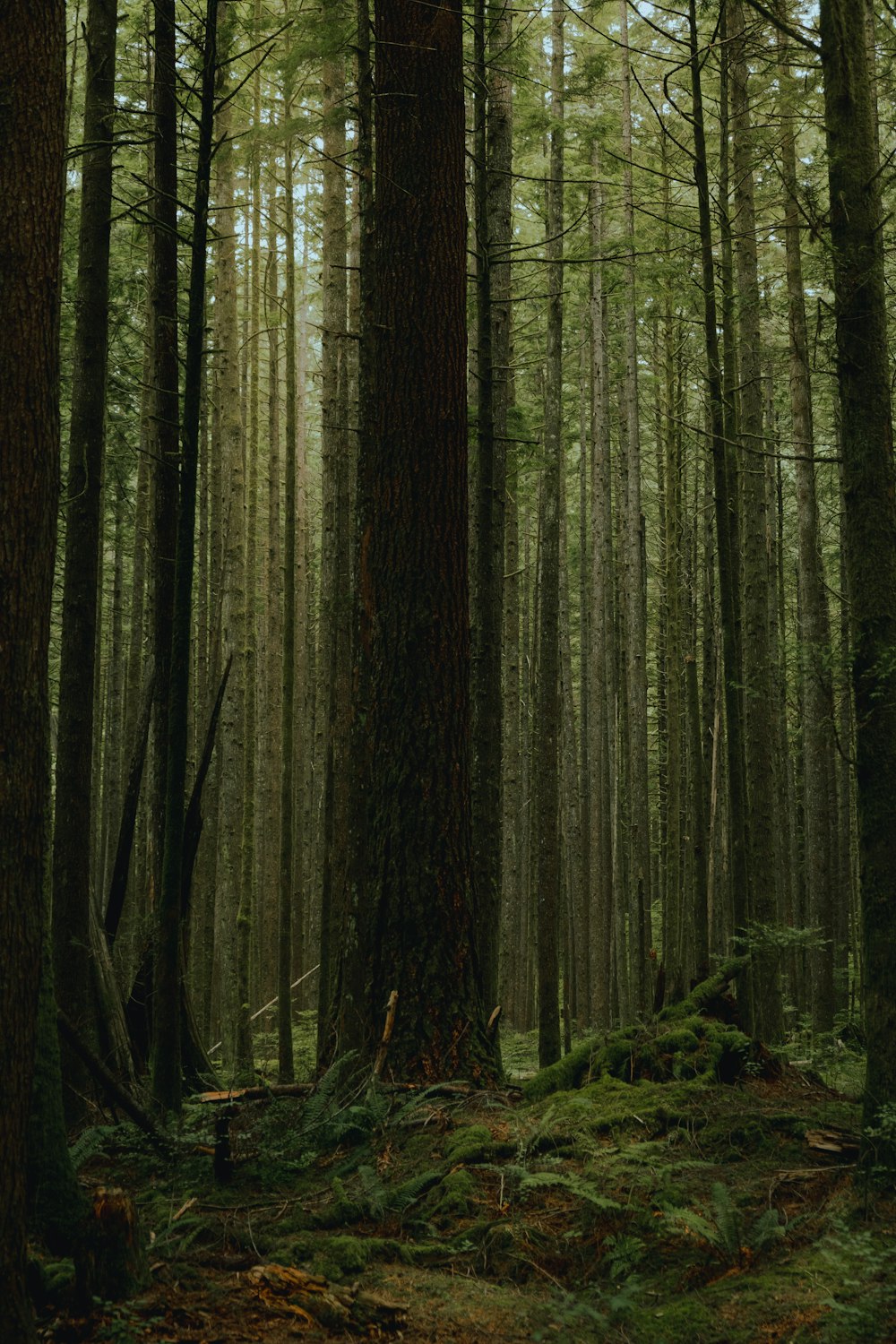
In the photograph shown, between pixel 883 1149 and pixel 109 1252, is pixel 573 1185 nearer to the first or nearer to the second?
pixel 883 1149

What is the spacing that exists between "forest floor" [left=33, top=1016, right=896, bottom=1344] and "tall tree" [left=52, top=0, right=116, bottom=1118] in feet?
3.71

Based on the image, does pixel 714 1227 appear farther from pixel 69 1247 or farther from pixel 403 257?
pixel 403 257

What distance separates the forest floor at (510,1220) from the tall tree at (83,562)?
113 centimetres

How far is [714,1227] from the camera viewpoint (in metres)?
3.54

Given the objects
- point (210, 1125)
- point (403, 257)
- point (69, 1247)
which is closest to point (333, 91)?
point (403, 257)

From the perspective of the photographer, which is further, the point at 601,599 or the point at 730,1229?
the point at 601,599

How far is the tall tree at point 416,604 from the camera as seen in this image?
5.36 metres

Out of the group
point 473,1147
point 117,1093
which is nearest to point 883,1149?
point 473,1147

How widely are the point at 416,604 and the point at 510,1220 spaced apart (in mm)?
3064

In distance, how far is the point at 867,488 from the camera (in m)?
4.46

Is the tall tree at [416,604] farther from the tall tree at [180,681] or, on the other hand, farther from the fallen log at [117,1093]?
the fallen log at [117,1093]

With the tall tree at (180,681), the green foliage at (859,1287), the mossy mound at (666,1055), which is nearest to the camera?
the green foliage at (859,1287)

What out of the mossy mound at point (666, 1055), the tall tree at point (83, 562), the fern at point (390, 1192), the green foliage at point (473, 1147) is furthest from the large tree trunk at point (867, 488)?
the tall tree at point (83, 562)

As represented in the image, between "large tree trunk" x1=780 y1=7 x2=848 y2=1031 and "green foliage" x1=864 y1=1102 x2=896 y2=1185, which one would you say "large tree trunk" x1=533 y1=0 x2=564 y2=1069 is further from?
"green foliage" x1=864 y1=1102 x2=896 y2=1185
